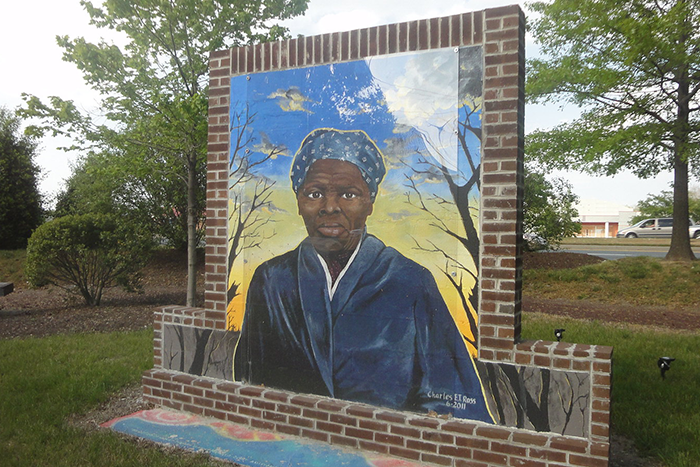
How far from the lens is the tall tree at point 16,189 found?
19.4 metres

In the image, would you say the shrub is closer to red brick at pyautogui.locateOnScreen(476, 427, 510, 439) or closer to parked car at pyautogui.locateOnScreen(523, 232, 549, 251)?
red brick at pyautogui.locateOnScreen(476, 427, 510, 439)

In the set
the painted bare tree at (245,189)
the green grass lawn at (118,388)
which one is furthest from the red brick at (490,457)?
the painted bare tree at (245,189)

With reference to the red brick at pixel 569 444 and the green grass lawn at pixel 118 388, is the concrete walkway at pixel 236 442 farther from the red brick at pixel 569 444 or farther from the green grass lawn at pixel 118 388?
the red brick at pixel 569 444

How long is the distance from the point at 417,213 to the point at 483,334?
3.03 ft

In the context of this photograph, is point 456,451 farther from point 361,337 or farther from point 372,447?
point 361,337

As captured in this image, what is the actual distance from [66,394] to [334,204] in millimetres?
3303

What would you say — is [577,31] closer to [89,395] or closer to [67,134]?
[67,134]

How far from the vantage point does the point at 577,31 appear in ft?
41.4

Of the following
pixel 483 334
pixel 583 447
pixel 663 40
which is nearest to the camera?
pixel 583 447

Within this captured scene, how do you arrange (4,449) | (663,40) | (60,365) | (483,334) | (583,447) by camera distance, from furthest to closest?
(663,40) < (60,365) < (4,449) < (483,334) < (583,447)

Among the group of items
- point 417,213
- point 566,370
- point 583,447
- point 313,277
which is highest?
point 417,213

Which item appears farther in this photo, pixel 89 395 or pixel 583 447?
pixel 89 395

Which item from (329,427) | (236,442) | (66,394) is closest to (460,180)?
(329,427)

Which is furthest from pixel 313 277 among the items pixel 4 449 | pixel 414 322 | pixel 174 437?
pixel 4 449
